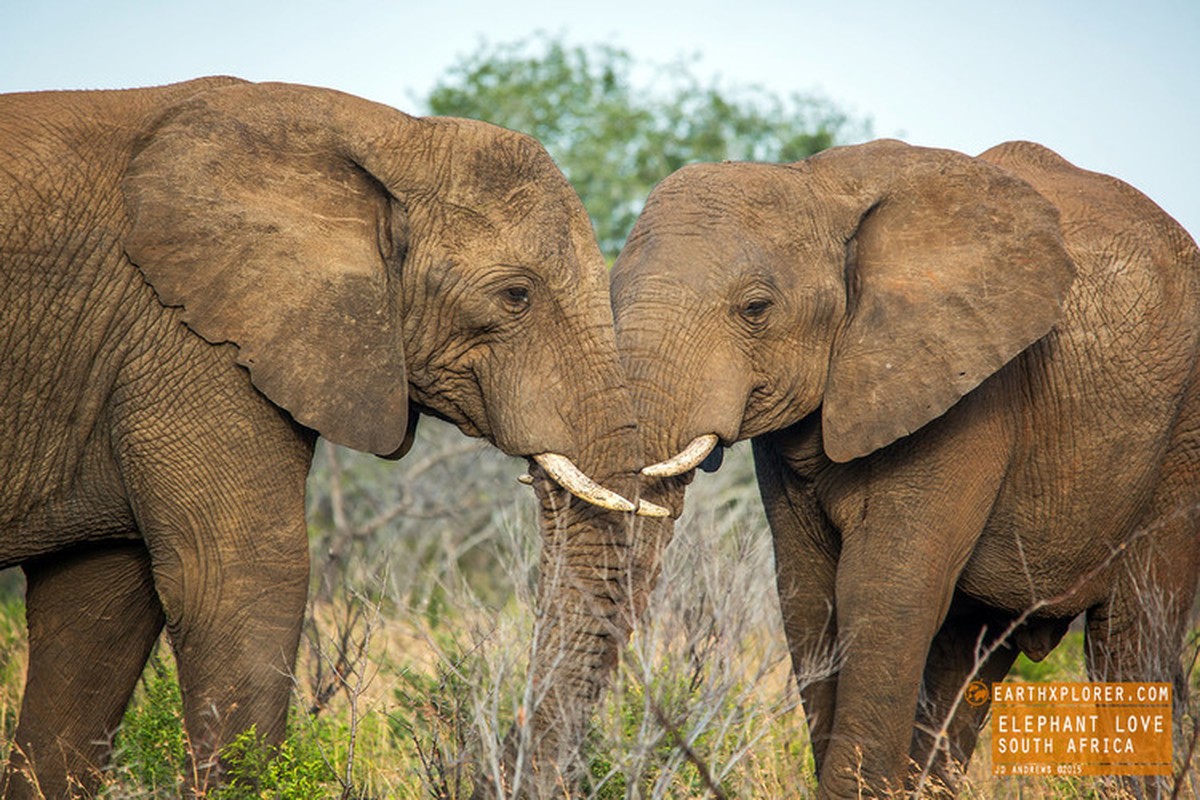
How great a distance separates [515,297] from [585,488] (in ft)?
2.14

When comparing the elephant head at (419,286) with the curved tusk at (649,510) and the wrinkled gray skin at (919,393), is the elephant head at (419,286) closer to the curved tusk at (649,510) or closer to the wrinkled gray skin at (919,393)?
the curved tusk at (649,510)

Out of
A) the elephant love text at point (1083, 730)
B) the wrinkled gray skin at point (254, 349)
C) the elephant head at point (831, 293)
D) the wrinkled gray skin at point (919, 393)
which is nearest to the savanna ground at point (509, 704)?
the elephant love text at point (1083, 730)

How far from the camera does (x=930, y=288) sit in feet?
19.2

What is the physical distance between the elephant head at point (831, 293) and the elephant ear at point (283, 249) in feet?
3.19

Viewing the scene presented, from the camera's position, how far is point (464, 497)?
12.9 metres

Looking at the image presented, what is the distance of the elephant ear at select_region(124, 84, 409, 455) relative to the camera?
15.7 ft

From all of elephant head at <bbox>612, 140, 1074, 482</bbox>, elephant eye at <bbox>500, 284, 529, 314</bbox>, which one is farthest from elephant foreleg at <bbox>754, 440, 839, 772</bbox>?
elephant eye at <bbox>500, 284, 529, 314</bbox>

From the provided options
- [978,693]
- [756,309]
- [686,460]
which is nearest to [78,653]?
[686,460]

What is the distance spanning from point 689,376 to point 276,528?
1.55 metres

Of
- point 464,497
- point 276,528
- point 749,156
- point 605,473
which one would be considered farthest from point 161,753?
point 749,156

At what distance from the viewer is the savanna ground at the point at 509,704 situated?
4.57m

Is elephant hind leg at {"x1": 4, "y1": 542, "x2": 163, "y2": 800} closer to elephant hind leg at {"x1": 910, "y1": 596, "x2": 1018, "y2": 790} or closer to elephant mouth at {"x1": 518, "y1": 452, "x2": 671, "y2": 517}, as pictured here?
elephant mouth at {"x1": 518, "y1": 452, "x2": 671, "y2": 517}

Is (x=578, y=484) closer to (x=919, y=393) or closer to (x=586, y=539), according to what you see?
(x=586, y=539)

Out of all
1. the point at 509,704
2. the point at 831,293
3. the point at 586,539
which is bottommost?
the point at 509,704
